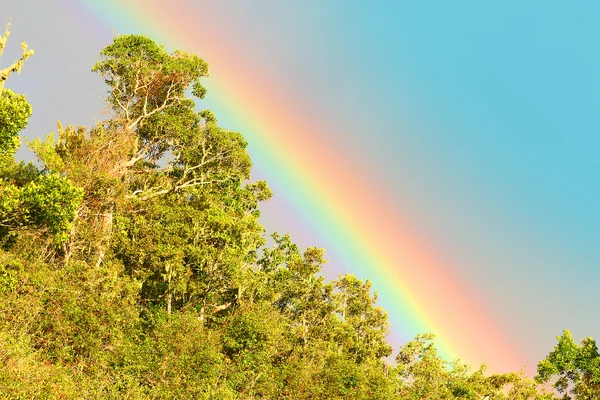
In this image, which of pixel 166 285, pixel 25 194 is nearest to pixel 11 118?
pixel 25 194

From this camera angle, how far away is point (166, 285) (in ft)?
109

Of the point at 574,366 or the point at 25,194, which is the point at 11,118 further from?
the point at 574,366

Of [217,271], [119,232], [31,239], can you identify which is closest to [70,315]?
[31,239]

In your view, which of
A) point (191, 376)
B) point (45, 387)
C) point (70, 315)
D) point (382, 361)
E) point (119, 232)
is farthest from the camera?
point (382, 361)

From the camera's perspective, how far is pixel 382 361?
160ft

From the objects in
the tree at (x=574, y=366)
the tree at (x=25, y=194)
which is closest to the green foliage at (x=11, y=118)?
the tree at (x=25, y=194)

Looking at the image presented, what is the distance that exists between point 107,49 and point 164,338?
26940 mm

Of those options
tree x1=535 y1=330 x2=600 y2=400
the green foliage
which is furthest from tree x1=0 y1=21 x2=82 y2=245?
tree x1=535 y1=330 x2=600 y2=400

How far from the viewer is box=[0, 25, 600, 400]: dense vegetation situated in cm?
2158

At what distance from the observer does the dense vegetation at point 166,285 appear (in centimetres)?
2158

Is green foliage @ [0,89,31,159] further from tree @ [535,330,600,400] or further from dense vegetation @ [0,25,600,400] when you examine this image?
tree @ [535,330,600,400]

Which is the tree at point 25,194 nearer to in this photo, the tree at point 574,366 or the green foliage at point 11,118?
the green foliage at point 11,118

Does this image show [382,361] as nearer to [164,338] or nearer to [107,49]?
[164,338]

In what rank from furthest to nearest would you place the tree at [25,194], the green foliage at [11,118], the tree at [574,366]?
the tree at [574,366]
the green foliage at [11,118]
the tree at [25,194]
